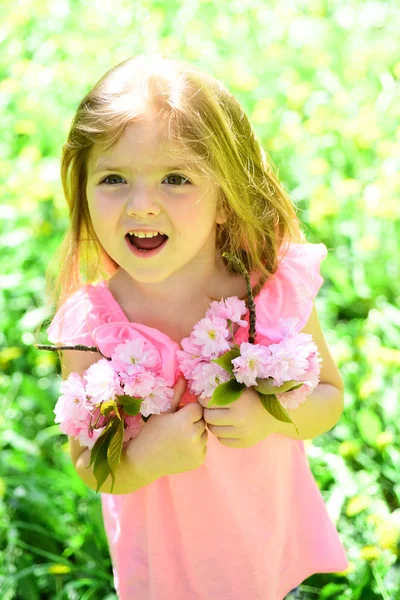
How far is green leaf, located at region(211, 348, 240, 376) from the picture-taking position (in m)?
1.26

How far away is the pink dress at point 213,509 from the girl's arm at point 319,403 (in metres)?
0.07

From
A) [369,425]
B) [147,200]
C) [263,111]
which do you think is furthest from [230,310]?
[263,111]

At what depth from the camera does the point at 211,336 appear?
1.31m

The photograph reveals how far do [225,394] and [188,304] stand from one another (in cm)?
24

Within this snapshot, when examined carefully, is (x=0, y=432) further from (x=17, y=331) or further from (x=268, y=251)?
(x=268, y=251)

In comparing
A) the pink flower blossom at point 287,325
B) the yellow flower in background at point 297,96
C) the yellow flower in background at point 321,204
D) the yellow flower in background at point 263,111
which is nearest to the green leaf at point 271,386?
the pink flower blossom at point 287,325

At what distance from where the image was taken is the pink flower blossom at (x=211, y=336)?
1.30m

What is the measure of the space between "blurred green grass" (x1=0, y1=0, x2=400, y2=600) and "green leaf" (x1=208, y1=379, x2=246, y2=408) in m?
0.70

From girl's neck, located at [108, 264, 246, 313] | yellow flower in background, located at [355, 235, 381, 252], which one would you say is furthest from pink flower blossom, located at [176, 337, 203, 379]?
yellow flower in background, located at [355, 235, 381, 252]

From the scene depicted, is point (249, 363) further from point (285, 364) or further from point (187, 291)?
point (187, 291)

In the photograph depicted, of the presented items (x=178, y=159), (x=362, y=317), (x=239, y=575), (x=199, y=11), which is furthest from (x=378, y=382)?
(x=199, y=11)

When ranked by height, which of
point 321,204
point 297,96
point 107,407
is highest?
point 297,96

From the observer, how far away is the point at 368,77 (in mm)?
3443

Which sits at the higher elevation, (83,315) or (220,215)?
(220,215)
